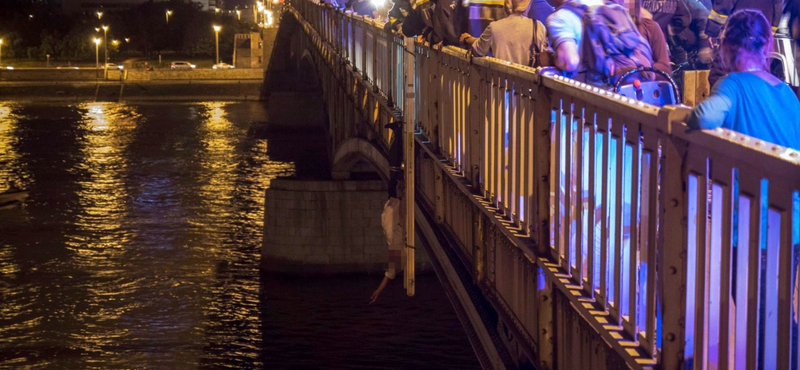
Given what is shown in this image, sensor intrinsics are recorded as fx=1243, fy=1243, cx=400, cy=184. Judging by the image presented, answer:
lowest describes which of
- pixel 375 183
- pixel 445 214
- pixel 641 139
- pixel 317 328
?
pixel 317 328

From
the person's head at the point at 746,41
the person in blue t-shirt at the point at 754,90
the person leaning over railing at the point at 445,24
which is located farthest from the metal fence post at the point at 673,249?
the person leaning over railing at the point at 445,24

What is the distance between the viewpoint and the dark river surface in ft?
67.4

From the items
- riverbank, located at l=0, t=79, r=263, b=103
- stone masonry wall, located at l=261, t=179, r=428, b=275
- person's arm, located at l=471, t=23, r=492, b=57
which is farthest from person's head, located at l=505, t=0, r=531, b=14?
riverbank, located at l=0, t=79, r=263, b=103

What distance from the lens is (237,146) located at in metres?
52.0

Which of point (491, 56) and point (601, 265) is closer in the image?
point (601, 265)

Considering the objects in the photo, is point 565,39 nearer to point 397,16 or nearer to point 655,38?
point 655,38

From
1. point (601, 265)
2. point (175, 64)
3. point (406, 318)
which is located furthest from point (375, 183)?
point (175, 64)

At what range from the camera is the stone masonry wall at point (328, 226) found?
25.3 m

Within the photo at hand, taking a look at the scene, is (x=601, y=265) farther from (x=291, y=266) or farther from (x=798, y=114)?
(x=291, y=266)

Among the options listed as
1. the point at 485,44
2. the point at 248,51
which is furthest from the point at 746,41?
the point at 248,51

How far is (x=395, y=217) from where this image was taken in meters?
9.48

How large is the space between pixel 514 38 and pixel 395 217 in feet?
8.57

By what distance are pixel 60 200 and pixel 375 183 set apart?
1518 cm

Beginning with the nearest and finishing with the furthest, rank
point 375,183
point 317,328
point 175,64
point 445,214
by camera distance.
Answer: point 445,214
point 317,328
point 375,183
point 175,64
